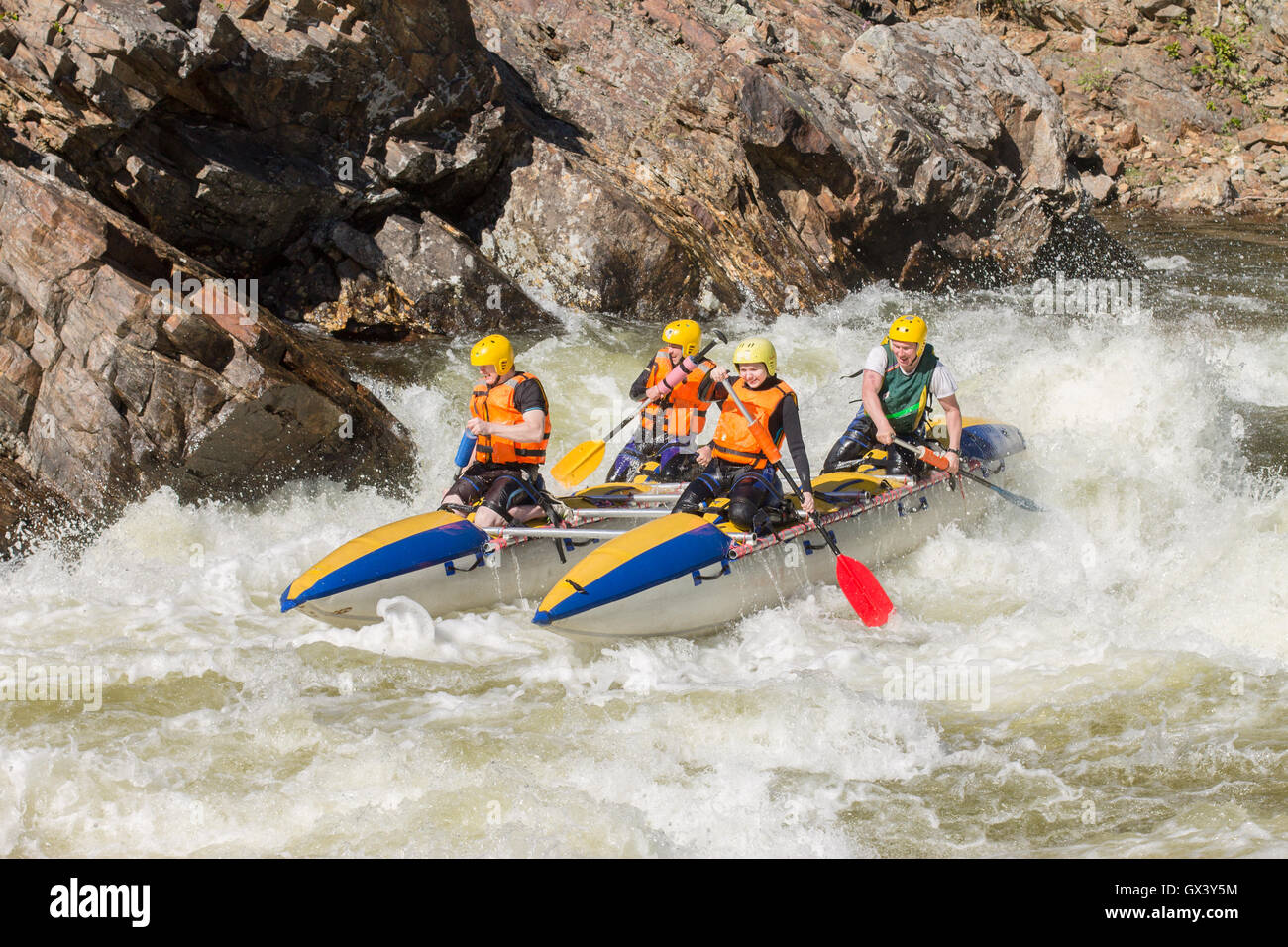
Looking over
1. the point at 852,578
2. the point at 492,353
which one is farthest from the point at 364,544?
the point at 852,578

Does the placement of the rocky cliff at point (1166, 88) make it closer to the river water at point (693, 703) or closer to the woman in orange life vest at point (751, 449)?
the river water at point (693, 703)

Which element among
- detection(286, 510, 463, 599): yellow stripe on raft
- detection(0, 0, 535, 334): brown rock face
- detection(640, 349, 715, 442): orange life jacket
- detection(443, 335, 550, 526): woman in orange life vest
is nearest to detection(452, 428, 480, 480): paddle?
detection(443, 335, 550, 526): woman in orange life vest

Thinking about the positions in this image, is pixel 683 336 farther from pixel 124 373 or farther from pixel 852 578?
pixel 124 373

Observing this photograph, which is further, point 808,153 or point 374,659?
point 808,153

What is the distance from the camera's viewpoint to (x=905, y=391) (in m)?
7.98

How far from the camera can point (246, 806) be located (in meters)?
4.59

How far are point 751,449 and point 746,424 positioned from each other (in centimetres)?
15

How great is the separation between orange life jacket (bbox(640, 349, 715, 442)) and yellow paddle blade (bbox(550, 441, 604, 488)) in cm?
45

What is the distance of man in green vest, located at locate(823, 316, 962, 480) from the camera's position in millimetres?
7727

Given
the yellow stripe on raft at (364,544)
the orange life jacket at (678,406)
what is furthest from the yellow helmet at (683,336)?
the yellow stripe on raft at (364,544)

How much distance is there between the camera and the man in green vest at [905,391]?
7.73 metres

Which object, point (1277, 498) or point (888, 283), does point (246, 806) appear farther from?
point (888, 283)

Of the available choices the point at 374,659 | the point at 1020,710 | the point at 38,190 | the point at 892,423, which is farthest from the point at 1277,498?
the point at 38,190

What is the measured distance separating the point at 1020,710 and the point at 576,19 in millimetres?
11554
